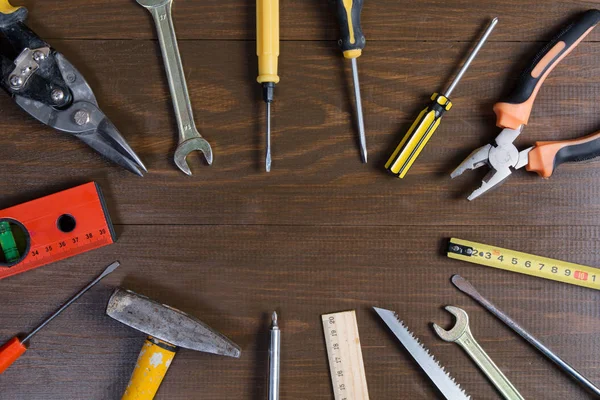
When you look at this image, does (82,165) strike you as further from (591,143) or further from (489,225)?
(591,143)

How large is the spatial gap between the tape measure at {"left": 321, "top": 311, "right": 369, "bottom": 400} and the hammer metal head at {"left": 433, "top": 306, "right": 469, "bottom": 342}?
0.57 feet

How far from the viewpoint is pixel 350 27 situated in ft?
3.55

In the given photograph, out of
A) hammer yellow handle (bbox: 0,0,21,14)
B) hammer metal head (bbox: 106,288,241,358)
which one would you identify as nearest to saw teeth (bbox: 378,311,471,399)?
hammer metal head (bbox: 106,288,241,358)

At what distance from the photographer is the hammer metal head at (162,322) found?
1.08 meters

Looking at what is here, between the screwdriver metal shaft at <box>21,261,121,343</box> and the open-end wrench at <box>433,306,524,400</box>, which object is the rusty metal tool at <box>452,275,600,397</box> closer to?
the open-end wrench at <box>433,306,524,400</box>

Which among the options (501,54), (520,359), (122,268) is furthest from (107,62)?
(520,359)

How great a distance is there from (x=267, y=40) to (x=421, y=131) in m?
0.36

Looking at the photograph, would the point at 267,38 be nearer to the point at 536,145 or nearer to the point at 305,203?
the point at 305,203

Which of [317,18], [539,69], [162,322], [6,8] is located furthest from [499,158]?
[6,8]

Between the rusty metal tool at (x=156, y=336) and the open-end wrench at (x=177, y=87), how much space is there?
289 millimetres

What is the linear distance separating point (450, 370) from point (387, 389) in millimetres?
139

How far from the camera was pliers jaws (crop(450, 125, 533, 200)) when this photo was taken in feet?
3.61

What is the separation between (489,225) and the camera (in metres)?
1.16

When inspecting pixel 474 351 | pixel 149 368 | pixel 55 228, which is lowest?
pixel 149 368
